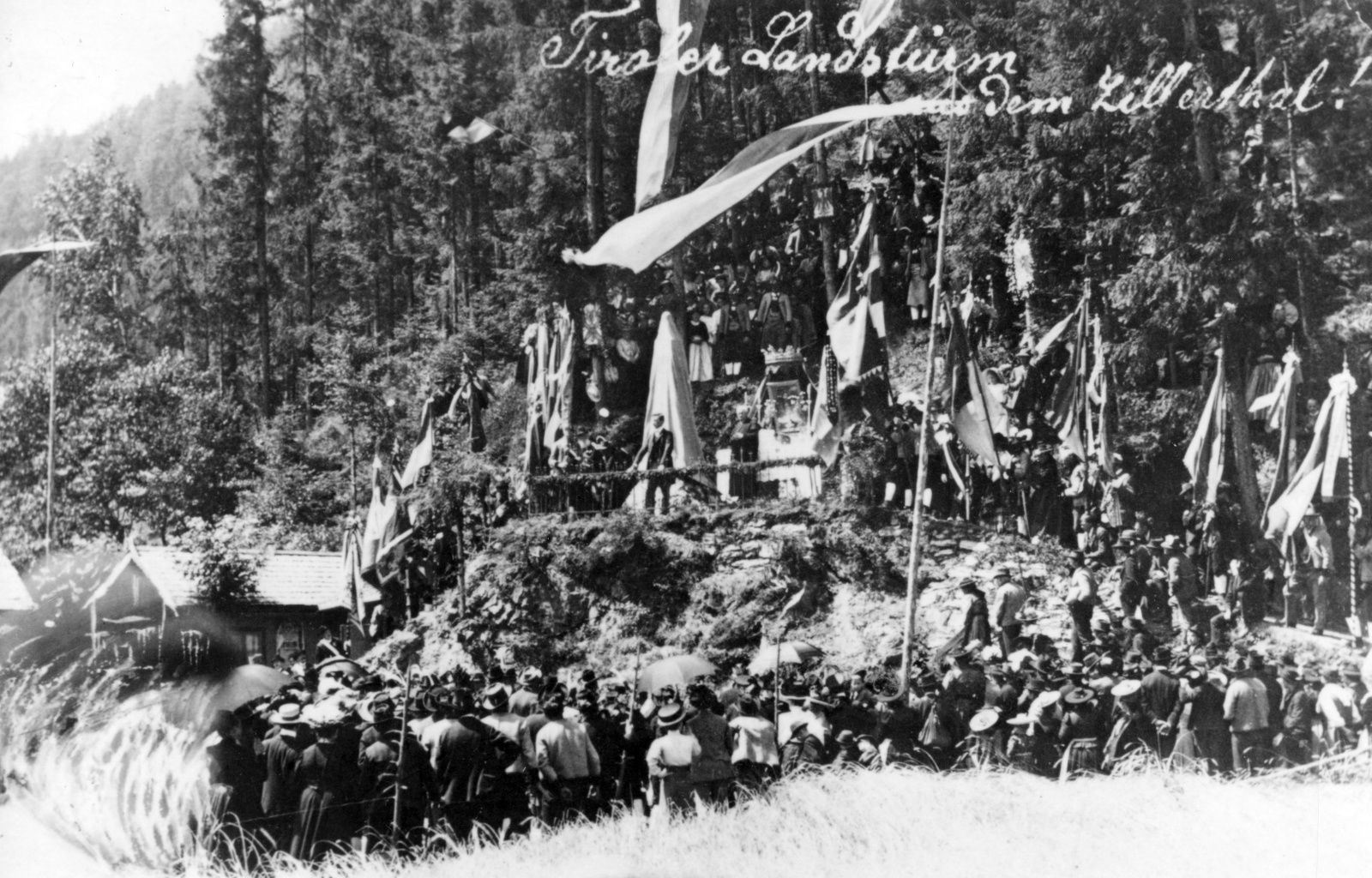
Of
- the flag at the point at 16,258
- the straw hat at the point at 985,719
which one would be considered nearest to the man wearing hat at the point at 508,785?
the straw hat at the point at 985,719

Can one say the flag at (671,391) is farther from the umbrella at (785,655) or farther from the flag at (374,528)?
the flag at (374,528)

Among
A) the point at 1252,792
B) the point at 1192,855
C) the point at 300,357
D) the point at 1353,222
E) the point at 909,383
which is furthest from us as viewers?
the point at 300,357

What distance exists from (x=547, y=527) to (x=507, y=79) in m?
4.17

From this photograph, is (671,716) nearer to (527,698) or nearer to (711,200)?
(527,698)

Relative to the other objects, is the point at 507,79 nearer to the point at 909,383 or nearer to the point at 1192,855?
the point at 909,383

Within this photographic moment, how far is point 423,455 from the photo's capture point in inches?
471

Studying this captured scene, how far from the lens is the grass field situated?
6367 mm

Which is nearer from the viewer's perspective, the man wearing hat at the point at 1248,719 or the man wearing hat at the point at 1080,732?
the man wearing hat at the point at 1248,719

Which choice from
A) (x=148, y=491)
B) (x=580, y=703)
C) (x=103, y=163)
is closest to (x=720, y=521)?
(x=580, y=703)

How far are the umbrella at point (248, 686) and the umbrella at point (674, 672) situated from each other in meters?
2.56

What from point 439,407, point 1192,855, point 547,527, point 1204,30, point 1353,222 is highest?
point 1204,30

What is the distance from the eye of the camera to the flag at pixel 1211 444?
28.5 feet

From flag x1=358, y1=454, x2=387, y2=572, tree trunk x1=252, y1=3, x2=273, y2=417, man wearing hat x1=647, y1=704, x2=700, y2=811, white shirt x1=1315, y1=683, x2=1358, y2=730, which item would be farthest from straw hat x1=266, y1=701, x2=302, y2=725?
tree trunk x1=252, y1=3, x2=273, y2=417

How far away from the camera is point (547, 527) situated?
10945mm
